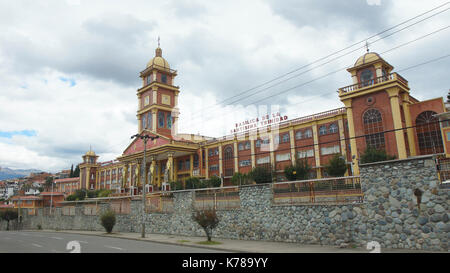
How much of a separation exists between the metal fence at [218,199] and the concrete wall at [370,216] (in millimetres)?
458

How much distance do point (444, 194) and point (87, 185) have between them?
313 ft

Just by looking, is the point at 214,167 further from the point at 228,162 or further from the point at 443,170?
the point at 443,170

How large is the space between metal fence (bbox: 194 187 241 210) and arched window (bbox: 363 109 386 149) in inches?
843

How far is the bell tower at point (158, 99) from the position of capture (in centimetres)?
6256

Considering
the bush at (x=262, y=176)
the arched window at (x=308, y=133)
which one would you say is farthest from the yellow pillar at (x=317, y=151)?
the bush at (x=262, y=176)

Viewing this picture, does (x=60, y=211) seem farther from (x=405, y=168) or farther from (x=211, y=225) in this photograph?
(x=405, y=168)

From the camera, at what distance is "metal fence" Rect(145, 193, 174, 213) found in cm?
2562

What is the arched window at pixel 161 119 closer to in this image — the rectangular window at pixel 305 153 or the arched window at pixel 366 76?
the rectangular window at pixel 305 153

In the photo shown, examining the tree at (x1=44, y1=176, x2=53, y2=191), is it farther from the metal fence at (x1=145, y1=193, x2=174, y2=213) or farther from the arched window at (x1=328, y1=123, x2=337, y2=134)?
the arched window at (x1=328, y1=123, x2=337, y2=134)

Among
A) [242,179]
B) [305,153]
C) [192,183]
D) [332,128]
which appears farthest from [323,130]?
[192,183]

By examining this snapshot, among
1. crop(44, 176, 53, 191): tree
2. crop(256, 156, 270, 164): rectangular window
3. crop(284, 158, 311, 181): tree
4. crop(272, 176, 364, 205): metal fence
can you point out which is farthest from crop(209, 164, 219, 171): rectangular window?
crop(44, 176, 53, 191): tree

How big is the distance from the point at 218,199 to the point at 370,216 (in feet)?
33.6
